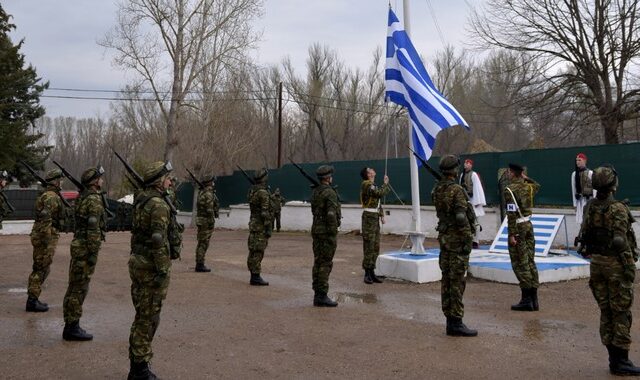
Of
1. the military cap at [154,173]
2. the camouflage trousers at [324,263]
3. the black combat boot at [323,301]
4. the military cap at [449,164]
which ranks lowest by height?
the black combat boot at [323,301]

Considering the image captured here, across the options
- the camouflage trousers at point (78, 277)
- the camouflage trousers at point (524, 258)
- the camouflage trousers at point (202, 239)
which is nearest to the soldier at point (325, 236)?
the camouflage trousers at point (524, 258)

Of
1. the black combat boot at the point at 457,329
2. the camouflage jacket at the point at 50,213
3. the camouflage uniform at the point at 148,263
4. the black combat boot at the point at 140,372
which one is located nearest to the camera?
the black combat boot at the point at 140,372

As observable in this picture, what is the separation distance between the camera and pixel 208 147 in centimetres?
2834

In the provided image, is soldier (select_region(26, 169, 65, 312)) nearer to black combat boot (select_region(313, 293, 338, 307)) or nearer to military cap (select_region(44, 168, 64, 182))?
military cap (select_region(44, 168, 64, 182))

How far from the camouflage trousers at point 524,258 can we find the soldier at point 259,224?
4.25 meters

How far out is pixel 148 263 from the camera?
507cm

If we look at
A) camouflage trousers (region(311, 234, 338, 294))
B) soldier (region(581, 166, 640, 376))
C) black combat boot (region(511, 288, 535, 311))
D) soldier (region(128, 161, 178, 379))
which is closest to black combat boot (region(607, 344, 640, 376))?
soldier (region(581, 166, 640, 376))

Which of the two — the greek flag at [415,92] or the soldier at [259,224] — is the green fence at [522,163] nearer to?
the greek flag at [415,92]

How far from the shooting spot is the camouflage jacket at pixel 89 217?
6.55 m

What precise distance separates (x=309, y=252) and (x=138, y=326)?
10483mm

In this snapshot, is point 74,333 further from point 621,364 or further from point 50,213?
point 621,364

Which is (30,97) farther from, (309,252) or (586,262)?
(586,262)

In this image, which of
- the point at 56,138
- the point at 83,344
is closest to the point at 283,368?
the point at 83,344

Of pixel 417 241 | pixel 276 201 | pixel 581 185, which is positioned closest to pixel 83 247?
pixel 417 241
